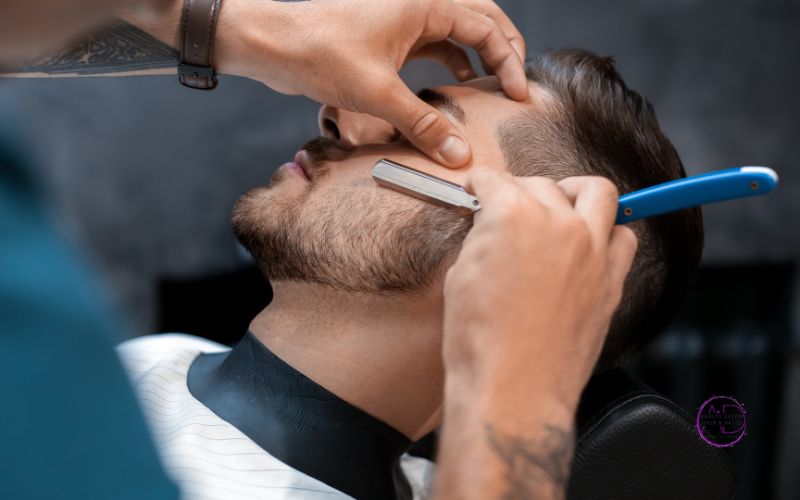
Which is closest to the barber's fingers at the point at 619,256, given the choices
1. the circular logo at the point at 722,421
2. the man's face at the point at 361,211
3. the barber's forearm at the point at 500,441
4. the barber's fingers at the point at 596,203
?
the barber's fingers at the point at 596,203

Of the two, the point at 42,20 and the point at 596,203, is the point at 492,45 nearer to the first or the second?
the point at 596,203

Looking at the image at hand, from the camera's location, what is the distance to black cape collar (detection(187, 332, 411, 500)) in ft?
3.68

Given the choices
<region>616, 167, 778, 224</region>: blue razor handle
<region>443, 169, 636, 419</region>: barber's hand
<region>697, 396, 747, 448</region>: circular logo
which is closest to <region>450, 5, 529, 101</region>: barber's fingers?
<region>616, 167, 778, 224</region>: blue razor handle

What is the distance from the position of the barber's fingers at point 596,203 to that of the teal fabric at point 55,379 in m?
0.50

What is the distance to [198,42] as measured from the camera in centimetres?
124

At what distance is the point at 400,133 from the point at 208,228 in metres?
1.24

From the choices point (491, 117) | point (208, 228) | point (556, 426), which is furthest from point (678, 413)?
point (208, 228)

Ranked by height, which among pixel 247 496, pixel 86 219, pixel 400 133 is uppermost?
pixel 400 133

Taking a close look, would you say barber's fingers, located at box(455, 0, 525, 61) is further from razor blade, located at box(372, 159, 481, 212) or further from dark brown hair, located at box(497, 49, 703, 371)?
razor blade, located at box(372, 159, 481, 212)

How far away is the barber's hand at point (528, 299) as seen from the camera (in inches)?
29.8

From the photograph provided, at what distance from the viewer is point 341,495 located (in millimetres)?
1104

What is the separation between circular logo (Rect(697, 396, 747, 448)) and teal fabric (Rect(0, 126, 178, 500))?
0.87 metres

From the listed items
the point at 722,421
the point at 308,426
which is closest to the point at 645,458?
the point at 722,421

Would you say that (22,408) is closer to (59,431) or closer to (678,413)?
(59,431)
